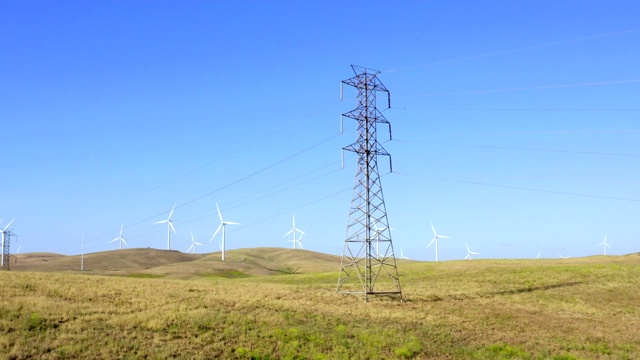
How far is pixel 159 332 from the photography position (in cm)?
3092

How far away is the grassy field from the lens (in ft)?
94.6

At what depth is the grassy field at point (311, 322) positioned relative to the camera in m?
28.8

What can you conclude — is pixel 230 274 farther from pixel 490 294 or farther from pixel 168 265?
pixel 490 294

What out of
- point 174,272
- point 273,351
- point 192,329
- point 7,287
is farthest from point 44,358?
point 174,272

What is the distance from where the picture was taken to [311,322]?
38.3 metres

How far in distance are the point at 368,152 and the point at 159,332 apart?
26.4 meters

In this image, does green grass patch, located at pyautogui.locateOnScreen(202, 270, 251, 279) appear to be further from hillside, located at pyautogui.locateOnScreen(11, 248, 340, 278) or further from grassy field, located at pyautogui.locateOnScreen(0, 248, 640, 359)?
grassy field, located at pyautogui.locateOnScreen(0, 248, 640, 359)

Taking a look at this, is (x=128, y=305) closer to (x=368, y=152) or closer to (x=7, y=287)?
(x=7, y=287)

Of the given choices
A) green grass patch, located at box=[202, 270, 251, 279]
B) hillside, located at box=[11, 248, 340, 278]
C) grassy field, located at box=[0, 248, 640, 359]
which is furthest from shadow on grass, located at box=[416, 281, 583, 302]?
green grass patch, located at box=[202, 270, 251, 279]

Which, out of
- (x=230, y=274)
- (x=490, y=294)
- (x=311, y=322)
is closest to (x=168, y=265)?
(x=230, y=274)

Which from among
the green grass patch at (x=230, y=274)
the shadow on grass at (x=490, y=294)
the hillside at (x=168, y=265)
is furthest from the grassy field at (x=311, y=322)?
the hillside at (x=168, y=265)

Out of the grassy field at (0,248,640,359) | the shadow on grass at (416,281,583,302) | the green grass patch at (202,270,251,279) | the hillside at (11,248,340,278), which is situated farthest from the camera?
the hillside at (11,248,340,278)

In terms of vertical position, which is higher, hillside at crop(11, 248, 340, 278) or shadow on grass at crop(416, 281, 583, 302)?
hillside at crop(11, 248, 340, 278)

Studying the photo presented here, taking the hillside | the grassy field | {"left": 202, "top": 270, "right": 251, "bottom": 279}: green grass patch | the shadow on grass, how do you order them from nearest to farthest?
1. the grassy field
2. the shadow on grass
3. {"left": 202, "top": 270, "right": 251, "bottom": 279}: green grass patch
4. the hillside
